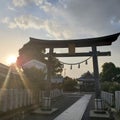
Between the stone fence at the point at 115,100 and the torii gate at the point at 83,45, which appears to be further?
the torii gate at the point at 83,45

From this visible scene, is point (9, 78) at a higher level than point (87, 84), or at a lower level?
lower

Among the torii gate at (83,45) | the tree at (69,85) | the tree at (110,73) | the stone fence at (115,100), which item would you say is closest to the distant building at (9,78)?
the torii gate at (83,45)

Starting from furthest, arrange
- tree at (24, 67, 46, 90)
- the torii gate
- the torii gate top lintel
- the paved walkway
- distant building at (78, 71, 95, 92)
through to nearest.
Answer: distant building at (78, 71, 95, 92), tree at (24, 67, 46, 90), the torii gate top lintel, the torii gate, the paved walkway

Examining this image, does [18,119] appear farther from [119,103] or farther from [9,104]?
[119,103]

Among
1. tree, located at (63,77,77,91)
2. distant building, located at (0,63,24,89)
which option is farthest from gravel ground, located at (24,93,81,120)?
tree, located at (63,77,77,91)

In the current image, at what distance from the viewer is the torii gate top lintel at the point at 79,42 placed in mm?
16953

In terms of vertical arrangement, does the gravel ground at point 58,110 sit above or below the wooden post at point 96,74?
below

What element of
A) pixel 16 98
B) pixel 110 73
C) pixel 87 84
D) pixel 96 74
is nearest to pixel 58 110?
pixel 16 98

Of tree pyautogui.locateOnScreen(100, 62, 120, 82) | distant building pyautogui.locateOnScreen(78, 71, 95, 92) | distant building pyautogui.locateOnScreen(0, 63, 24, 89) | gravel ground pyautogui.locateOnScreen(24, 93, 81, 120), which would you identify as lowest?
gravel ground pyautogui.locateOnScreen(24, 93, 81, 120)

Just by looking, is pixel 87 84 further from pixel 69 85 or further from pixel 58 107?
pixel 58 107

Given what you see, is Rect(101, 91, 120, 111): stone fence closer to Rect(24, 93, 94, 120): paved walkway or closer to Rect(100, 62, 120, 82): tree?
Rect(24, 93, 94, 120): paved walkway

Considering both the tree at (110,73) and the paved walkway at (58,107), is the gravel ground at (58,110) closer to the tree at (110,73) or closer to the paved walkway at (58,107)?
the paved walkway at (58,107)

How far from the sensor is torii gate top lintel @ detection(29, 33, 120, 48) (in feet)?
55.6

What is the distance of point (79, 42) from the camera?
58.0 feet
